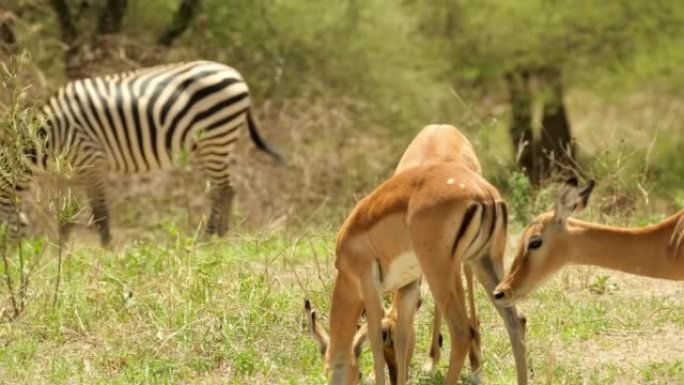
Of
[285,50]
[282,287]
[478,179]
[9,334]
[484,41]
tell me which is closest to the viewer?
[478,179]

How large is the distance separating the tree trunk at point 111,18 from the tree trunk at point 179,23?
529mm

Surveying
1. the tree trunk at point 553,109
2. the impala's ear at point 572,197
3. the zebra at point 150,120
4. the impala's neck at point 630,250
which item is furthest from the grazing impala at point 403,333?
the tree trunk at point 553,109

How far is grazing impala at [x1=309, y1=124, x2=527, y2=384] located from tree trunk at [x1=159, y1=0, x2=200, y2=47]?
1039 centimetres

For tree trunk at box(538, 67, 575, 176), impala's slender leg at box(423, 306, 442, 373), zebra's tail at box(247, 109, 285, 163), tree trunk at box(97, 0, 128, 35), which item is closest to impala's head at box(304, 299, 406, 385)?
impala's slender leg at box(423, 306, 442, 373)

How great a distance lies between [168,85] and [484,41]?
654 centimetres

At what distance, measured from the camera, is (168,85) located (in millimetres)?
12312

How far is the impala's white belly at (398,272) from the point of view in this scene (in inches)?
230

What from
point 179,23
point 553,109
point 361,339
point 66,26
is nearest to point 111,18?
point 66,26

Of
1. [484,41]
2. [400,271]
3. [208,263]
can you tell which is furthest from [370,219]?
[484,41]

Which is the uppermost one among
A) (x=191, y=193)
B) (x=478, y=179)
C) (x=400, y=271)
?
(x=478, y=179)

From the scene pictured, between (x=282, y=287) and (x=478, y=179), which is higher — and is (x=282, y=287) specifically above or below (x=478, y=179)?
below

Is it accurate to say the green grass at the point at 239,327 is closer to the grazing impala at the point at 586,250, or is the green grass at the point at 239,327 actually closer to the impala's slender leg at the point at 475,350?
the impala's slender leg at the point at 475,350

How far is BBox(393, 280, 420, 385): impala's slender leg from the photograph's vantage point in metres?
5.87

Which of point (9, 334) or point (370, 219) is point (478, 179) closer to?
point (370, 219)
